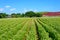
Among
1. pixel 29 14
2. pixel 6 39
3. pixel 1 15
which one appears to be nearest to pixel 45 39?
pixel 6 39

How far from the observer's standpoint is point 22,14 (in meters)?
135

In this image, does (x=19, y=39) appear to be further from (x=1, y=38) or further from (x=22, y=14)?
(x=22, y=14)

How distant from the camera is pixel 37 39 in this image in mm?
15250

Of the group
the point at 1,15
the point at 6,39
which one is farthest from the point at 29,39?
the point at 1,15

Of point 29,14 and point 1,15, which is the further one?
point 29,14

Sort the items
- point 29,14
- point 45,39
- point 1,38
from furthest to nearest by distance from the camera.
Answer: point 29,14
point 1,38
point 45,39

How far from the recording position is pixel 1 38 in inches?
574

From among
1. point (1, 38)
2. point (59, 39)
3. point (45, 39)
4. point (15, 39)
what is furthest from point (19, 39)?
point (59, 39)

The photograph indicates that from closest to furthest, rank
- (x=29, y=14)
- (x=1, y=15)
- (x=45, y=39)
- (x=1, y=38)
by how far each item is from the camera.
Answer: (x=45, y=39) → (x=1, y=38) → (x=1, y=15) → (x=29, y=14)

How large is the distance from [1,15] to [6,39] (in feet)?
342

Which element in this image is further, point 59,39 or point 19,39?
point 19,39

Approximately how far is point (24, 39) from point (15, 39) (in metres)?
1.36

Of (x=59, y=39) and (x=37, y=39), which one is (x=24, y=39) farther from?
(x=59, y=39)

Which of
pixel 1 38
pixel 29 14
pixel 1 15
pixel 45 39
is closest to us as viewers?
pixel 45 39
